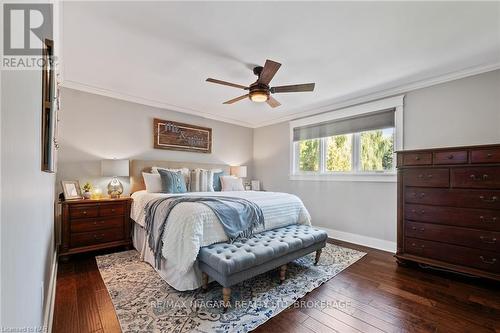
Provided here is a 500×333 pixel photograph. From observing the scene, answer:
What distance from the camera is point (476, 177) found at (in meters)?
2.38

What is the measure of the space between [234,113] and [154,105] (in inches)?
62.4

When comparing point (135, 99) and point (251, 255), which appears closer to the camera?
point (251, 255)

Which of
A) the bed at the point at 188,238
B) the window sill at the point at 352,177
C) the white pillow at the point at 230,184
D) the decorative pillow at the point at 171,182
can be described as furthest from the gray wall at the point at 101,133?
the window sill at the point at 352,177

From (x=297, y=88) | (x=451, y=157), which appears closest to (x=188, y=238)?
(x=297, y=88)

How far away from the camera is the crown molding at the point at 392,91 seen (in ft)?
9.18

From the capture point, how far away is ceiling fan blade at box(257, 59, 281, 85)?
214 cm

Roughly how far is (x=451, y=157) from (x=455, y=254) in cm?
106

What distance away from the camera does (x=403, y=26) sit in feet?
6.70

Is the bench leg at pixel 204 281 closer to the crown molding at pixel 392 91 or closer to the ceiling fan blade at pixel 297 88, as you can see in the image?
the ceiling fan blade at pixel 297 88

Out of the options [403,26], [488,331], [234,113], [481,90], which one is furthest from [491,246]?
[234,113]

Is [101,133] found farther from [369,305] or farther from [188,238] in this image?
[369,305]

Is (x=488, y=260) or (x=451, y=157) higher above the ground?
(x=451, y=157)

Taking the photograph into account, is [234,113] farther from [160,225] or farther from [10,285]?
[10,285]

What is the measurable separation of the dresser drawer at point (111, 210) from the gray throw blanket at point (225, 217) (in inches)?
34.2
